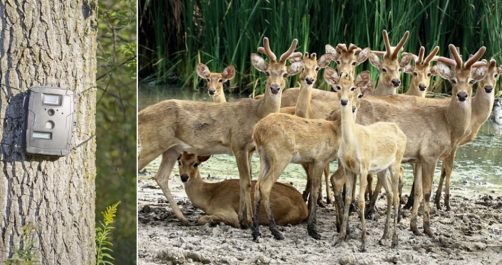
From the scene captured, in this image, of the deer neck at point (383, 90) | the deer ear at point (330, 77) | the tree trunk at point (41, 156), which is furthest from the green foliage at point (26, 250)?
the deer neck at point (383, 90)

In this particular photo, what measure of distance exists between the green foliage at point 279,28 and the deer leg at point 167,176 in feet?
1.24

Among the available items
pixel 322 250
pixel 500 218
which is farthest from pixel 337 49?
pixel 322 250

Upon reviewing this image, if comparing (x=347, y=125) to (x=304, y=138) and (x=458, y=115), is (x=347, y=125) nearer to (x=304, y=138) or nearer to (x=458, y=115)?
(x=304, y=138)

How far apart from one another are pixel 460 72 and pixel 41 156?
2016 millimetres

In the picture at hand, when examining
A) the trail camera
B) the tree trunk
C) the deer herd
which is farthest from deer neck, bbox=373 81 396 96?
the trail camera

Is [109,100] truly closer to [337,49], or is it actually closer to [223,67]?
[223,67]

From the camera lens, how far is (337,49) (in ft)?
19.1

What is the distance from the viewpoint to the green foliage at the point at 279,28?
5.54 meters

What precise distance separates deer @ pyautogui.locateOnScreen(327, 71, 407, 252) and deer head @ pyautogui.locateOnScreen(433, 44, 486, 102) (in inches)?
16.9

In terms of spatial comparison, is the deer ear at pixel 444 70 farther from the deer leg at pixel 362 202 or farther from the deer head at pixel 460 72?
the deer leg at pixel 362 202

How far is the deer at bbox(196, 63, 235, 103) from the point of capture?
572 centimetres

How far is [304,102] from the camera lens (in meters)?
5.29

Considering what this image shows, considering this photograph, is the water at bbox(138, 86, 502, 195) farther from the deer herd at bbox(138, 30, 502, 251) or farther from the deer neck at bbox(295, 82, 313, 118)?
the deer neck at bbox(295, 82, 313, 118)

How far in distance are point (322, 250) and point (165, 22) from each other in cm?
132
